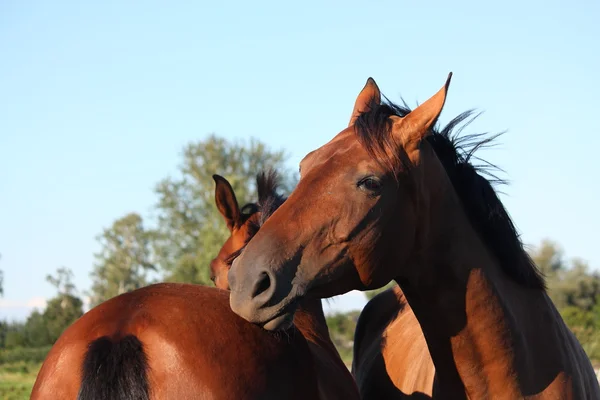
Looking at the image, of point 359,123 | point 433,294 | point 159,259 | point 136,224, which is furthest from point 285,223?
point 136,224

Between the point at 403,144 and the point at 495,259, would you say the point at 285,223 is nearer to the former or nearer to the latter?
the point at 403,144

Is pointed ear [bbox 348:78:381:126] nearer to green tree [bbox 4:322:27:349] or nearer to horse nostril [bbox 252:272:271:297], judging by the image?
horse nostril [bbox 252:272:271:297]

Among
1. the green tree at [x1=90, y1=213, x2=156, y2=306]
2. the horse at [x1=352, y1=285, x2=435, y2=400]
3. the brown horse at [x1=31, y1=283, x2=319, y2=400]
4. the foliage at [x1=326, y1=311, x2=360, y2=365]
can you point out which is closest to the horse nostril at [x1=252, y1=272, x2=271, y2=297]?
the brown horse at [x1=31, y1=283, x2=319, y2=400]

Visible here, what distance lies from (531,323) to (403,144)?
3.78 ft

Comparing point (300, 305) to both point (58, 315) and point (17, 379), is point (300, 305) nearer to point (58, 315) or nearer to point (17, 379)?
point (17, 379)

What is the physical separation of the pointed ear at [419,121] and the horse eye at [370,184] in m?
0.29

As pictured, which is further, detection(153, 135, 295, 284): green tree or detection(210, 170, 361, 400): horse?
detection(153, 135, 295, 284): green tree

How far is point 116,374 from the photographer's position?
2.92 metres

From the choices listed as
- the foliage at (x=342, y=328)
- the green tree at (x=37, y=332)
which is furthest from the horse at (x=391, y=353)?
the green tree at (x=37, y=332)

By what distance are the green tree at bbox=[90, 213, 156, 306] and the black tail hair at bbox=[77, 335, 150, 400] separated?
4675cm

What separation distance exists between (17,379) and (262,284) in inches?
652

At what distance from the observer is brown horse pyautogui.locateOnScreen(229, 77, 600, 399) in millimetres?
3147

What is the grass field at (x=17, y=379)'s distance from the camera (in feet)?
42.1

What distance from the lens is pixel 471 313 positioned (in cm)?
349
